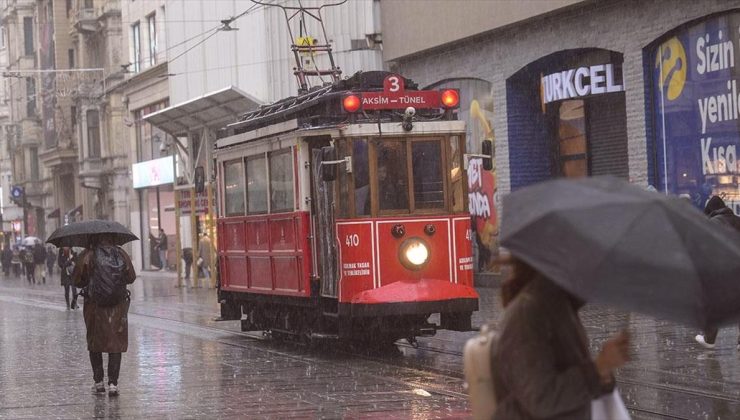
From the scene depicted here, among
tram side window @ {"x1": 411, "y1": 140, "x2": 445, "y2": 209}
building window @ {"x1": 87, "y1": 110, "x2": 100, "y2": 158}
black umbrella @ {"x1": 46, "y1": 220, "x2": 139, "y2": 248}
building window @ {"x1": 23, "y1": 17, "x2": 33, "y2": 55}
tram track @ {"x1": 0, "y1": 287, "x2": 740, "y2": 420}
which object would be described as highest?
building window @ {"x1": 23, "y1": 17, "x2": 33, "y2": 55}

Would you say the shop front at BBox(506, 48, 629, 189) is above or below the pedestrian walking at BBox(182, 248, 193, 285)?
above

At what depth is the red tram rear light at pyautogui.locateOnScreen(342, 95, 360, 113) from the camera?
17125 millimetres

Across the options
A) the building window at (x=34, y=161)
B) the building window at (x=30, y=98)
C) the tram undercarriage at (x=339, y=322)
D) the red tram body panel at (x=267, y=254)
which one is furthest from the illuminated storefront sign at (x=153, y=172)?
the tram undercarriage at (x=339, y=322)

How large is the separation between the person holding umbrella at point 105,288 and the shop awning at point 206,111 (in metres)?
16.7

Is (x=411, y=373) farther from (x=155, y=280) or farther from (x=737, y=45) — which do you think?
(x=155, y=280)

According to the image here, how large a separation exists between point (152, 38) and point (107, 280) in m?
39.6

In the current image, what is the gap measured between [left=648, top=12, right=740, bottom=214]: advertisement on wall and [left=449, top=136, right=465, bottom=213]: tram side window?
5.77m

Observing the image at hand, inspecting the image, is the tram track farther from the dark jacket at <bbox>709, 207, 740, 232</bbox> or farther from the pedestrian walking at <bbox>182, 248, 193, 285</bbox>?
the pedestrian walking at <bbox>182, 248, 193, 285</bbox>

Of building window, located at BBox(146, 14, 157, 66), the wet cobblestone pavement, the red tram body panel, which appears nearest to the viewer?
the wet cobblestone pavement

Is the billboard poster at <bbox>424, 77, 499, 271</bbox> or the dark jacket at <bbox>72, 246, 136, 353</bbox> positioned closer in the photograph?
the dark jacket at <bbox>72, 246, 136, 353</bbox>

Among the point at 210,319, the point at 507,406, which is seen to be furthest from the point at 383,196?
the point at 507,406

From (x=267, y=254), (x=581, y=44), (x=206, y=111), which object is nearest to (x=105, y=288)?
(x=267, y=254)

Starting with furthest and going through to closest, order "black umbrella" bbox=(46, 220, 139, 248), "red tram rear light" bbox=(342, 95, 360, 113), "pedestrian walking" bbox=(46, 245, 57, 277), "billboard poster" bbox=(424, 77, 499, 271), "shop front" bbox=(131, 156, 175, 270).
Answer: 1. "pedestrian walking" bbox=(46, 245, 57, 277)
2. "shop front" bbox=(131, 156, 175, 270)
3. "billboard poster" bbox=(424, 77, 499, 271)
4. "red tram rear light" bbox=(342, 95, 360, 113)
5. "black umbrella" bbox=(46, 220, 139, 248)

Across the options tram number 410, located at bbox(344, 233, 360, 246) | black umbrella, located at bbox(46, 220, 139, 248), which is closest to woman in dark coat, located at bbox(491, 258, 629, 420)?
black umbrella, located at bbox(46, 220, 139, 248)
